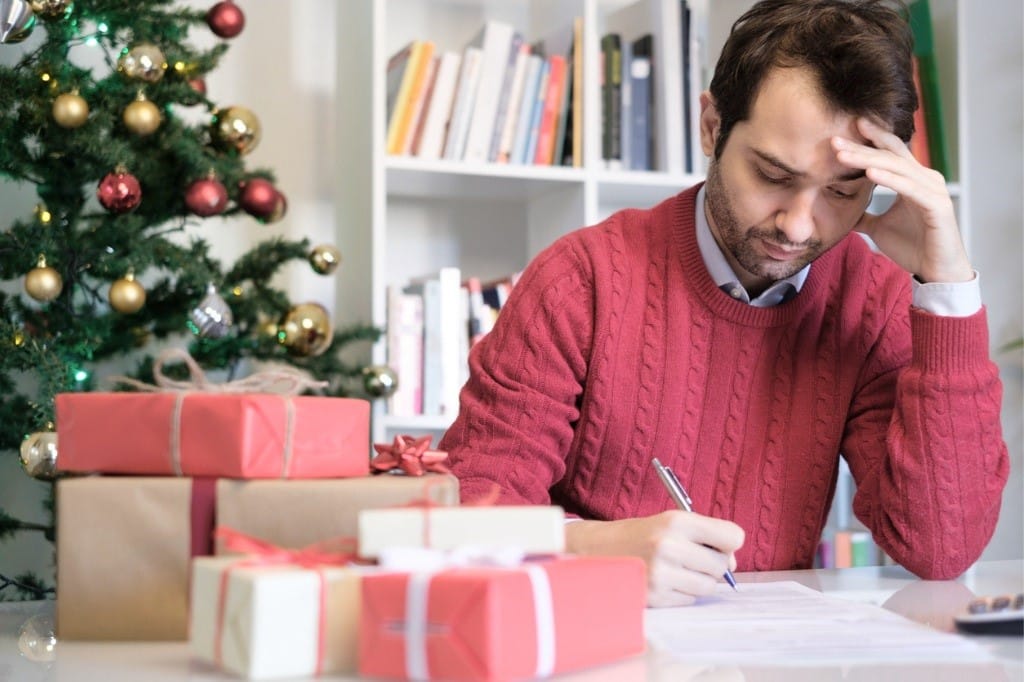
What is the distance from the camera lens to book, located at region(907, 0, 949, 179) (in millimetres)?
2613

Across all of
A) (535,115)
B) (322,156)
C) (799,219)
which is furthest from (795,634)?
(322,156)

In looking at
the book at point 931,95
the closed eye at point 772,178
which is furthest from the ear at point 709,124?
the book at point 931,95

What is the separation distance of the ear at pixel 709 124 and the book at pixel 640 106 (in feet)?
3.23

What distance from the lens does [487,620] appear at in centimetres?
57

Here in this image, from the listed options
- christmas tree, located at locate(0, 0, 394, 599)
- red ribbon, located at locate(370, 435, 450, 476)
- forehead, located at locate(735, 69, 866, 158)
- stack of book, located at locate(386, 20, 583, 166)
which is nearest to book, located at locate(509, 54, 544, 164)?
stack of book, located at locate(386, 20, 583, 166)

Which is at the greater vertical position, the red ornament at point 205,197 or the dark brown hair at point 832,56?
the dark brown hair at point 832,56

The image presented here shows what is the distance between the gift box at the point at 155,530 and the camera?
73cm

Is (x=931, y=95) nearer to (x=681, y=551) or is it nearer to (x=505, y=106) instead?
(x=505, y=106)

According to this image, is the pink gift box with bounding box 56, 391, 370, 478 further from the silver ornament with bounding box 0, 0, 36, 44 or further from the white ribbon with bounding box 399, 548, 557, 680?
the silver ornament with bounding box 0, 0, 36, 44

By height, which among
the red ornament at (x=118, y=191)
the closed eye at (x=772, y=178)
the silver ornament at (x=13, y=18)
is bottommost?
the closed eye at (x=772, y=178)

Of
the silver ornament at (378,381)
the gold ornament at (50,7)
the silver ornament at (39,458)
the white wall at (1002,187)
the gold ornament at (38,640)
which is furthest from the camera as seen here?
the white wall at (1002,187)

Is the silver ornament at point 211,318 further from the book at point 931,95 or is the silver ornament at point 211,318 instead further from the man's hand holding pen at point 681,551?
the book at point 931,95

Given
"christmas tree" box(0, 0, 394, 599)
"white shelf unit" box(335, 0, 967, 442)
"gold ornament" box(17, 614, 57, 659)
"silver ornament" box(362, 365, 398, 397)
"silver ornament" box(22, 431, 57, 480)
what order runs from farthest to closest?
1. "white shelf unit" box(335, 0, 967, 442)
2. "silver ornament" box(362, 365, 398, 397)
3. "christmas tree" box(0, 0, 394, 599)
4. "silver ornament" box(22, 431, 57, 480)
5. "gold ornament" box(17, 614, 57, 659)

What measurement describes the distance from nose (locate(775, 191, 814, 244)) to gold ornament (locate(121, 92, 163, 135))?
110 cm
